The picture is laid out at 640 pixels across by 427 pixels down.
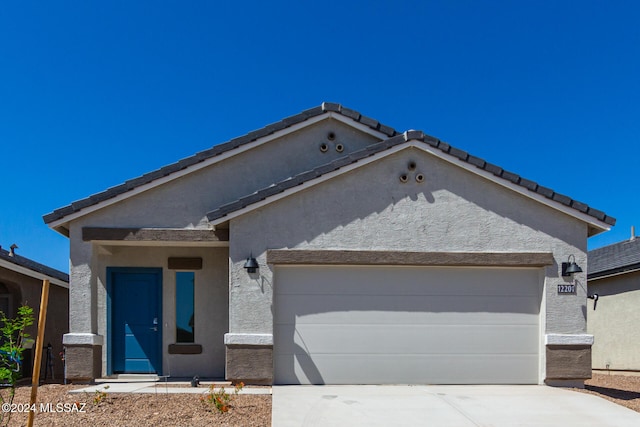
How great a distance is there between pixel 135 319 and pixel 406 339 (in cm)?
536

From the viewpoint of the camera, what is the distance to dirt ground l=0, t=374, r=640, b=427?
6.46m

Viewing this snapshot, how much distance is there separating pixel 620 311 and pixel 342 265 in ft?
30.5

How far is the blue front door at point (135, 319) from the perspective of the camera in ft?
32.1

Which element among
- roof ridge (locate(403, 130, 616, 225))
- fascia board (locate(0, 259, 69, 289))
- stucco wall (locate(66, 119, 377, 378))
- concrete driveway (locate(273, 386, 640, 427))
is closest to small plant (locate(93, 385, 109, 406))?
stucco wall (locate(66, 119, 377, 378))

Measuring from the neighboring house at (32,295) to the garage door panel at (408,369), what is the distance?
575 centimetres

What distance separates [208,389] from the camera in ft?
26.8

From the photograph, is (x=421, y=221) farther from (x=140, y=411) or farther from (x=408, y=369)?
(x=140, y=411)

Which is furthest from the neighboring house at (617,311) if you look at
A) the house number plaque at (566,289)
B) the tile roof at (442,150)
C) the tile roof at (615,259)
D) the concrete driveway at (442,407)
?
the concrete driveway at (442,407)

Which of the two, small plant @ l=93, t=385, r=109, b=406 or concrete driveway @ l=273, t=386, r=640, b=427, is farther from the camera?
small plant @ l=93, t=385, r=109, b=406

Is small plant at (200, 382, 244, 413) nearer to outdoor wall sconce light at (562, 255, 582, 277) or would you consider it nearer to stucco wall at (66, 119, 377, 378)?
stucco wall at (66, 119, 377, 378)

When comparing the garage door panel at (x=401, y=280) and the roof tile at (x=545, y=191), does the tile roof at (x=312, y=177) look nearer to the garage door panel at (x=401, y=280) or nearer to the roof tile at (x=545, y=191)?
the roof tile at (x=545, y=191)

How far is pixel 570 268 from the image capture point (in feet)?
28.5

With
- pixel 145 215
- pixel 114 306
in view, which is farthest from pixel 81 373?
pixel 145 215

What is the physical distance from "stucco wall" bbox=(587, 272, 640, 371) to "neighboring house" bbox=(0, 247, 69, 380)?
46.2ft
